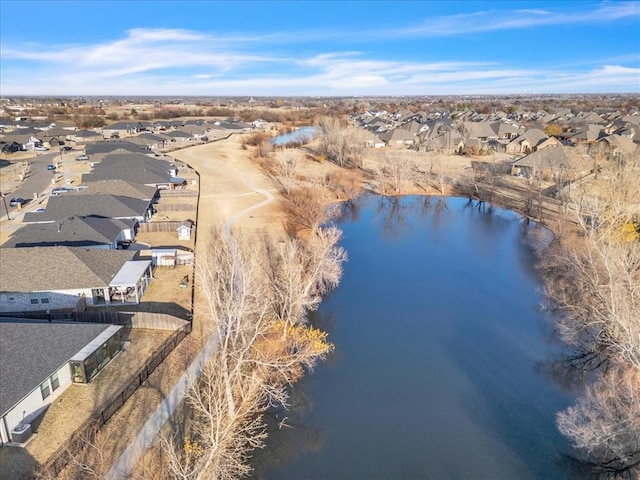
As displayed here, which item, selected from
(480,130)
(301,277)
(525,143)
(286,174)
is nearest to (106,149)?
(286,174)

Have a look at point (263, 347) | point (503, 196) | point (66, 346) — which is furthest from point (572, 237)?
point (66, 346)

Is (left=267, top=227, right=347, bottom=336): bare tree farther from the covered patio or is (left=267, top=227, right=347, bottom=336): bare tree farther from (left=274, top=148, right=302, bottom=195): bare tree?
(left=274, top=148, right=302, bottom=195): bare tree

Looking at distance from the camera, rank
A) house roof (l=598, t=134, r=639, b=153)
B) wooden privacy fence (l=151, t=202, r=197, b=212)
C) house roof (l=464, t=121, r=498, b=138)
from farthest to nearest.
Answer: house roof (l=464, t=121, r=498, b=138), house roof (l=598, t=134, r=639, b=153), wooden privacy fence (l=151, t=202, r=197, b=212)

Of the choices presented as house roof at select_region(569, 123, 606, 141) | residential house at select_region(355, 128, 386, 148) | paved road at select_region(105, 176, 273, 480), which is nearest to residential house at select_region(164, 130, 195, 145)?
residential house at select_region(355, 128, 386, 148)

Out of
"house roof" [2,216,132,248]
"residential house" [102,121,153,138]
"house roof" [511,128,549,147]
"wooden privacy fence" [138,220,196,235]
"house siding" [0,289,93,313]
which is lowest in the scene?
"house siding" [0,289,93,313]

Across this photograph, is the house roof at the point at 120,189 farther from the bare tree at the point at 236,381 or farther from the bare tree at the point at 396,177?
the bare tree at the point at 396,177

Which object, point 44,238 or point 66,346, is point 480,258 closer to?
point 66,346
